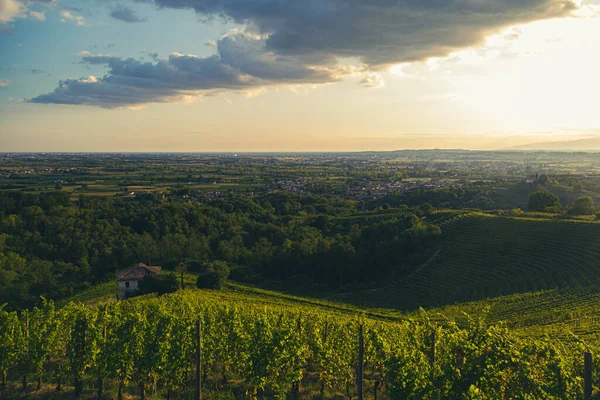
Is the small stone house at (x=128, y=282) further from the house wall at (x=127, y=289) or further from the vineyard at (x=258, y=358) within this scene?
the vineyard at (x=258, y=358)

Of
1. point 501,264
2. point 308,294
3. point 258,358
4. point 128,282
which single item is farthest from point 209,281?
point 501,264

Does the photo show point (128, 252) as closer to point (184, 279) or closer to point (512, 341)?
point (184, 279)

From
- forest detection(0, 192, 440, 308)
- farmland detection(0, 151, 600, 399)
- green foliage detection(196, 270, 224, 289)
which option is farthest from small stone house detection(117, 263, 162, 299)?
forest detection(0, 192, 440, 308)

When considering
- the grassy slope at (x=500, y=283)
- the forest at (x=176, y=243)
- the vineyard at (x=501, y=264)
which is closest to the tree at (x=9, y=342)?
the grassy slope at (x=500, y=283)

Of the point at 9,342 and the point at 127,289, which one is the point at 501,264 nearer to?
the point at 127,289

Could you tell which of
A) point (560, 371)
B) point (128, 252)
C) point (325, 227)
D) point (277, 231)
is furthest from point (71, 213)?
point (560, 371)
